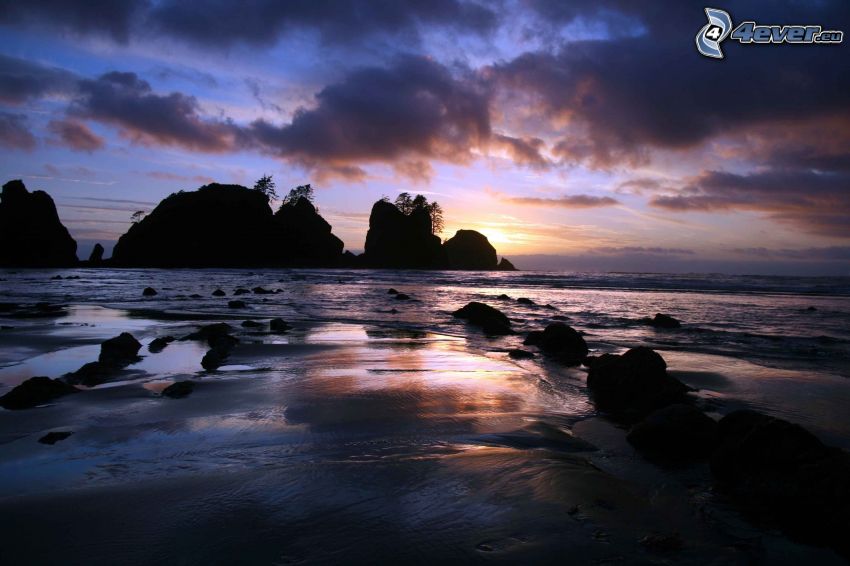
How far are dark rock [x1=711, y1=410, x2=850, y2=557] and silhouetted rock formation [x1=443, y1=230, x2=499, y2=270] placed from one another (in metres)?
139

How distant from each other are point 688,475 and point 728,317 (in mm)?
16552

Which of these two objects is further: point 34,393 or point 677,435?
point 34,393

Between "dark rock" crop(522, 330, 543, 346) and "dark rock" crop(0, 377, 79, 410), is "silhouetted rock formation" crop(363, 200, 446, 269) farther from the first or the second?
"dark rock" crop(0, 377, 79, 410)

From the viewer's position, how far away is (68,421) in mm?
4645

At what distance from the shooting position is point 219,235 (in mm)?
93562

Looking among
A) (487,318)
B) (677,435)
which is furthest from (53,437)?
(487,318)

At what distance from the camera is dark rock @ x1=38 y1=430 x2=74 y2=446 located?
4.10 metres

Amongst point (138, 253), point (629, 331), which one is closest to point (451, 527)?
point (629, 331)

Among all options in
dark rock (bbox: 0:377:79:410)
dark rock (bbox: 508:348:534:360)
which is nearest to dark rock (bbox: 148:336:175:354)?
dark rock (bbox: 0:377:79:410)

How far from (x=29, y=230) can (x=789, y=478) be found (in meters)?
99.2

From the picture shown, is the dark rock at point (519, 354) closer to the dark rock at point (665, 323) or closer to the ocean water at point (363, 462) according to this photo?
the ocean water at point (363, 462)

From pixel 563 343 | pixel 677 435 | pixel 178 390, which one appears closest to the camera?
pixel 677 435

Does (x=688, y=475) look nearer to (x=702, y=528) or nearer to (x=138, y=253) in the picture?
(x=702, y=528)

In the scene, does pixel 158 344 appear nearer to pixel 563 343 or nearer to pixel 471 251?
pixel 563 343
